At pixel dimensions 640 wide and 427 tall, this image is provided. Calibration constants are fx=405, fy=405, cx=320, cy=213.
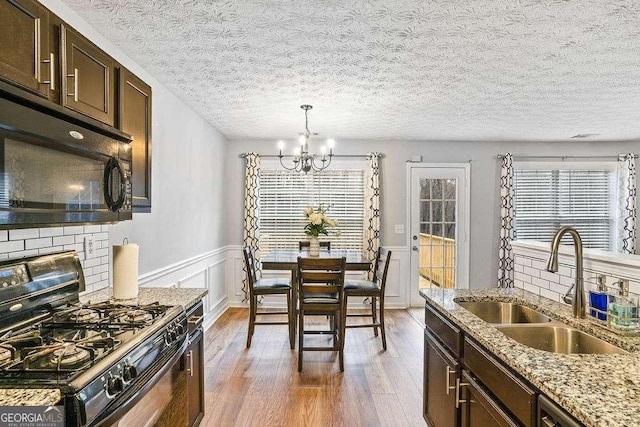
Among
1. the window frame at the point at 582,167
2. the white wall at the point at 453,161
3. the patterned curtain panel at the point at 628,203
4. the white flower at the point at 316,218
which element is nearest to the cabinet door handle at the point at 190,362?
the white flower at the point at 316,218

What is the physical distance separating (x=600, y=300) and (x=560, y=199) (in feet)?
14.7

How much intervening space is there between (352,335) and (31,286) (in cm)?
326

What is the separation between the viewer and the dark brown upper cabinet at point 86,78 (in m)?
1.57

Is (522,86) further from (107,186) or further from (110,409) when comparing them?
(110,409)

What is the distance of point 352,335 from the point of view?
14.3 feet

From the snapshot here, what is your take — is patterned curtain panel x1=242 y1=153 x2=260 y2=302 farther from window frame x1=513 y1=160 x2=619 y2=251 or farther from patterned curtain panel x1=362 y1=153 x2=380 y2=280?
window frame x1=513 y1=160 x2=619 y2=251

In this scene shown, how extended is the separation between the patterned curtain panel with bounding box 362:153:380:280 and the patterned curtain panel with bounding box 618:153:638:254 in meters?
3.32

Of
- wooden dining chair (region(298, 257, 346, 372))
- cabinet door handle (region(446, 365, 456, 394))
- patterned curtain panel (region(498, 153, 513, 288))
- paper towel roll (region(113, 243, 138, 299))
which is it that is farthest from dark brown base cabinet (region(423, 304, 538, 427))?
patterned curtain panel (region(498, 153, 513, 288))

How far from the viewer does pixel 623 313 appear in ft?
5.14

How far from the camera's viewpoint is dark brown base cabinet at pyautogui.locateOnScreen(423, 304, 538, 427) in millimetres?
1303

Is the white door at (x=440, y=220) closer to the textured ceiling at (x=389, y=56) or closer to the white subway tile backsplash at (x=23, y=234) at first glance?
the textured ceiling at (x=389, y=56)

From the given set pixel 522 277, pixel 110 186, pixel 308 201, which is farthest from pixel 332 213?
pixel 110 186

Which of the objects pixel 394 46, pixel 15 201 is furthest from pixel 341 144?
pixel 15 201

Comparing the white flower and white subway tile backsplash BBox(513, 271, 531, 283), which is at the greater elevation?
the white flower
